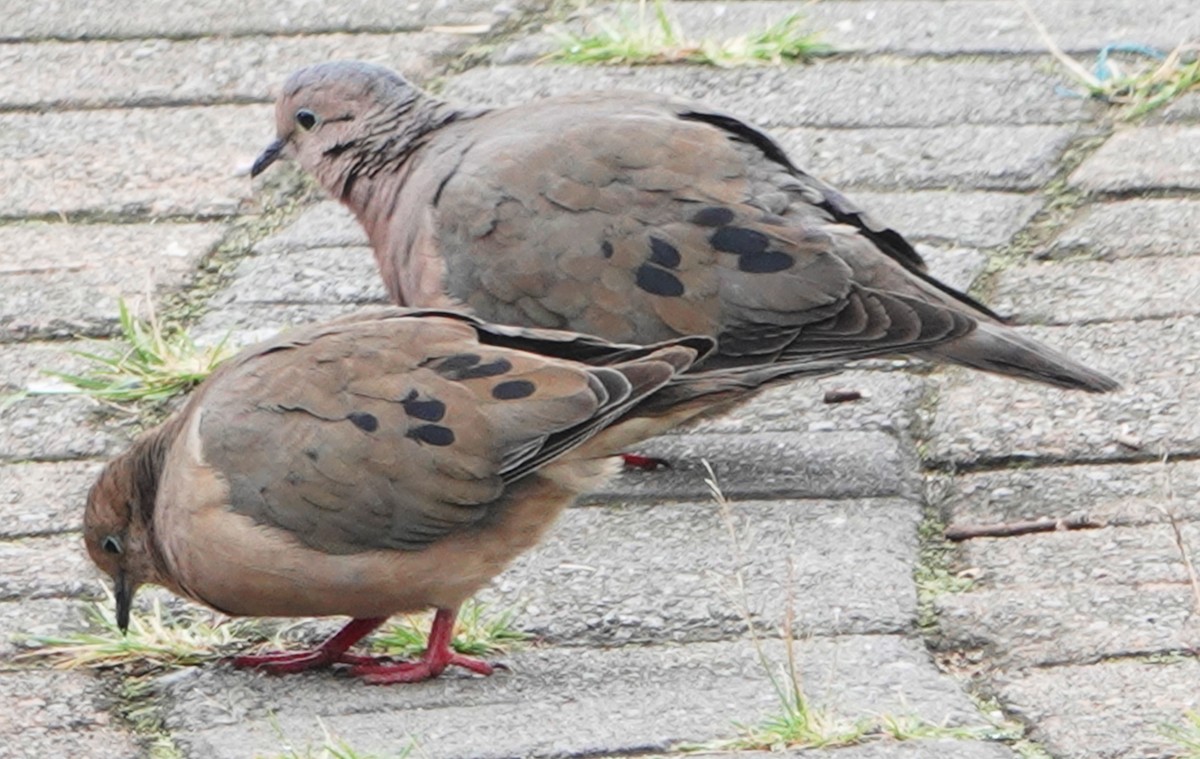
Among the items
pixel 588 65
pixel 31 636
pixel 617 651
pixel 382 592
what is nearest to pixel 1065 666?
pixel 617 651

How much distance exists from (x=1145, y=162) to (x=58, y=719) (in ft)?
9.29

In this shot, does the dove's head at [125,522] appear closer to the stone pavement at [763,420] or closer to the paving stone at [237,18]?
the stone pavement at [763,420]

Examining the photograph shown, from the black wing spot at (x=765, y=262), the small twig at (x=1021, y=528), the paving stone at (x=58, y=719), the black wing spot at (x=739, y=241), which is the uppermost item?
the black wing spot at (x=739, y=241)

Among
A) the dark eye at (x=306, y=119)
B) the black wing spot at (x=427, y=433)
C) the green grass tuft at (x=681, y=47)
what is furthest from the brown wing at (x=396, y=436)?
the green grass tuft at (x=681, y=47)

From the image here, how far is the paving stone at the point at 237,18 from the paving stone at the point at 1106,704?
3381 millimetres

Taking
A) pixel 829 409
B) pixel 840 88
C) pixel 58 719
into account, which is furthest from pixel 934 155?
pixel 58 719

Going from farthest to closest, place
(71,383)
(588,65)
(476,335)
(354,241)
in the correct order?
(588,65) < (354,241) < (71,383) < (476,335)

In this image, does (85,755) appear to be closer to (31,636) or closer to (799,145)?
(31,636)

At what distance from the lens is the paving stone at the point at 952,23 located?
568 centimetres

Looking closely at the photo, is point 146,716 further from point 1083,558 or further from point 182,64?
point 182,64

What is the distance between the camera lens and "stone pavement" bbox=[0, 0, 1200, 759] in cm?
311

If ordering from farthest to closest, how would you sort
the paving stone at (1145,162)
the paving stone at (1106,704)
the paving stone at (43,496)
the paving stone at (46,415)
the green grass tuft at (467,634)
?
the paving stone at (1145,162) < the paving stone at (46,415) < the paving stone at (43,496) < the green grass tuft at (467,634) < the paving stone at (1106,704)

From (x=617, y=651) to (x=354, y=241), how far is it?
1.93 metres

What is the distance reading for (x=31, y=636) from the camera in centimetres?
341
